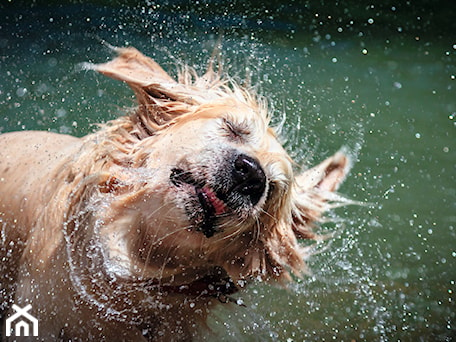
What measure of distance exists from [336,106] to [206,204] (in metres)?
4.61

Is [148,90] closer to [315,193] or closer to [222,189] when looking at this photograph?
[222,189]

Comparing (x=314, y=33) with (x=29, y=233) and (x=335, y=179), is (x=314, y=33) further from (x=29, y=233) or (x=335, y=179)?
(x=29, y=233)

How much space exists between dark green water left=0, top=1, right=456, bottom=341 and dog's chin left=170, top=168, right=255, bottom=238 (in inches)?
33.4

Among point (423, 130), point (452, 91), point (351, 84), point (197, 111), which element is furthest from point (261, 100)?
point (452, 91)

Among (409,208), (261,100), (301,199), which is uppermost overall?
(261,100)

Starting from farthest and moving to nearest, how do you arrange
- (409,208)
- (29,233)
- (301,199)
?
(409,208), (301,199), (29,233)

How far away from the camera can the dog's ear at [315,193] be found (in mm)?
3295

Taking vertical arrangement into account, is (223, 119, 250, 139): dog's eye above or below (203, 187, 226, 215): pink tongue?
above

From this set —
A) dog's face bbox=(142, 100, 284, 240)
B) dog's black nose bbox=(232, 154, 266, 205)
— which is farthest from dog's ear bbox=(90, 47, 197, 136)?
dog's black nose bbox=(232, 154, 266, 205)

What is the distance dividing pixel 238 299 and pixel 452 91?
21.0 feet

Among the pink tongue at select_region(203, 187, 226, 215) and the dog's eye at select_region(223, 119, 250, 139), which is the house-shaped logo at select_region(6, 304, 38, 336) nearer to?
the pink tongue at select_region(203, 187, 226, 215)

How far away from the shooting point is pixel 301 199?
3.30m

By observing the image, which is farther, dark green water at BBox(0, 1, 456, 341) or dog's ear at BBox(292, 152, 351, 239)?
dark green water at BBox(0, 1, 456, 341)

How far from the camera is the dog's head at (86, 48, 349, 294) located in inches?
102
